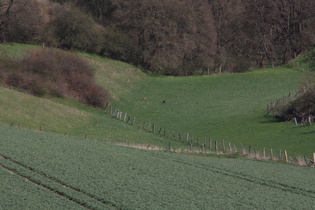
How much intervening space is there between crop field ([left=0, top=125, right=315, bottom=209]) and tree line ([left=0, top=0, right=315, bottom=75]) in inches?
2045

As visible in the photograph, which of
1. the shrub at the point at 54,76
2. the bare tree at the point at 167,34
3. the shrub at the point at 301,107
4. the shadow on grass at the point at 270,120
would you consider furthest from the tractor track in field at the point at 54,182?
the bare tree at the point at 167,34

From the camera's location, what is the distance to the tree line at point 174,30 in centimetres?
8994

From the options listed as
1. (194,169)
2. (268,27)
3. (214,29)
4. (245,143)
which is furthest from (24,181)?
(268,27)

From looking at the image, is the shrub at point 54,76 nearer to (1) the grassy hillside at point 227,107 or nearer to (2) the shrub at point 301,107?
(1) the grassy hillside at point 227,107

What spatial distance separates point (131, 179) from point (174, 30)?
70.7m

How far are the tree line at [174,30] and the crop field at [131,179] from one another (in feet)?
170

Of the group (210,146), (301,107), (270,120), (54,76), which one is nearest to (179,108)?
(270,120)

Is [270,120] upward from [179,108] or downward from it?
downward

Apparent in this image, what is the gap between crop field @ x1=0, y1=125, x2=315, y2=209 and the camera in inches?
897

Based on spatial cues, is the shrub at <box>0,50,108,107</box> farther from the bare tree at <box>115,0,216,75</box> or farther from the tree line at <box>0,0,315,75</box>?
the bare tree at <box>115,0,216,75</box>

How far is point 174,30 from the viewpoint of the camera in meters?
95.8

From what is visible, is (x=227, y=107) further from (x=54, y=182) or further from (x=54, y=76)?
(x=54, y=182)

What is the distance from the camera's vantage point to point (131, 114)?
72.7 meters

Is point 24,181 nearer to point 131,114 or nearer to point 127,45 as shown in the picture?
point 131,114
